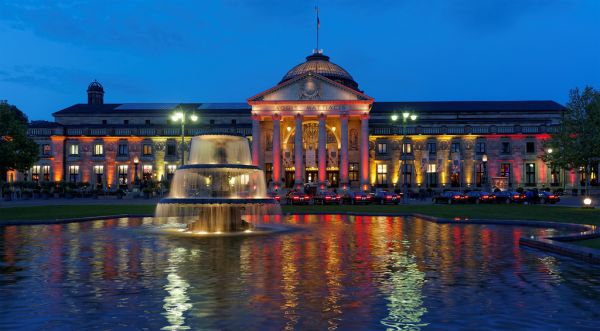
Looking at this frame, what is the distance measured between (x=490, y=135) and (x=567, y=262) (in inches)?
3265

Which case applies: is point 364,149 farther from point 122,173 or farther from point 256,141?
point 122,173

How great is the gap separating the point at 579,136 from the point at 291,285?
188 ft

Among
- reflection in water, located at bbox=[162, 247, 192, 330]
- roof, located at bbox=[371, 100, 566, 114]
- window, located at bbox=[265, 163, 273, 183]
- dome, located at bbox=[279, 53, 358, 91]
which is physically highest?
dome, located at bbox=[279, 53, 358, 91]

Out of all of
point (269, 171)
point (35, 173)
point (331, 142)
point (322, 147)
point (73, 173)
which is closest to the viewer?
point (322, 147)

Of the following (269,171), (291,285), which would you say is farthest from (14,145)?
(291,285)

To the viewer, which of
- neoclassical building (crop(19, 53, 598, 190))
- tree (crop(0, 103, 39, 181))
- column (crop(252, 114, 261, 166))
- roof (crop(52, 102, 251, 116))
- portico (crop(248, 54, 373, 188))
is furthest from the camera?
roof (crop(52, 102, 251, 116))

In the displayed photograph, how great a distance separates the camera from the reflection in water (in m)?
9.21

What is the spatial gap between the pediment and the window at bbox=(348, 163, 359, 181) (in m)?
12.1

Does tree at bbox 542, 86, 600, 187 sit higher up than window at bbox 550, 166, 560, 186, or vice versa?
tree at bbox 542, 86, 600, 187

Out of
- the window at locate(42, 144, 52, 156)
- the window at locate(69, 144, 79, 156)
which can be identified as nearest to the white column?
the window at locate(69, 144, 79, 156)

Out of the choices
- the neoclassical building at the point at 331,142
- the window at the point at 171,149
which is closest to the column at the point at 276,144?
the neoclassical building at the point at 331,142

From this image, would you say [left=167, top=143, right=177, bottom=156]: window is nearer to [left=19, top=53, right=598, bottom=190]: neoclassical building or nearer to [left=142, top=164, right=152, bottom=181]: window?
[left=19, top=53, right=598, bottom=190]: neoclassical building

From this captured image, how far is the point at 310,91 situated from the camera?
285 feet

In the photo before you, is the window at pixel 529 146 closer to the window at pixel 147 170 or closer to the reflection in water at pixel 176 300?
the window at pixel 147 170
